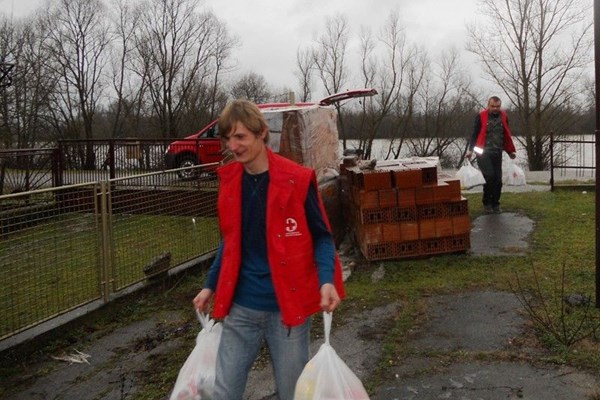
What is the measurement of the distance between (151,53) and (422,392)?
42364 millimetres

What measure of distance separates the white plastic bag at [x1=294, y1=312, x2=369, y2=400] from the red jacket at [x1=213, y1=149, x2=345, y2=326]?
208 millimetres

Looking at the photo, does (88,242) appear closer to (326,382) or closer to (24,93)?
(326,382)

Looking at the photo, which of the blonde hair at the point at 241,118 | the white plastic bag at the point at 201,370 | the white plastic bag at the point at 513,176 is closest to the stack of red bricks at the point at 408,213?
the white plastic bag at the point at 201,370

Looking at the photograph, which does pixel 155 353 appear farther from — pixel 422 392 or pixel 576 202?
pixel 576 202

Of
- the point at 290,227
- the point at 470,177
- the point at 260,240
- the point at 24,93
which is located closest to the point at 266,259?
the point at 260,240

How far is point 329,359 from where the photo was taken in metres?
2.53

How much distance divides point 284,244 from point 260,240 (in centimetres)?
14

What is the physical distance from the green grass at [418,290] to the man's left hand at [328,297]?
5.26 feet

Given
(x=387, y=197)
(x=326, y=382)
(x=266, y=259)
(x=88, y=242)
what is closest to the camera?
(x=326, y=382)

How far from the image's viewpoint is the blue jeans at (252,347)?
2.63 m

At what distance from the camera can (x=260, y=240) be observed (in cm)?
261

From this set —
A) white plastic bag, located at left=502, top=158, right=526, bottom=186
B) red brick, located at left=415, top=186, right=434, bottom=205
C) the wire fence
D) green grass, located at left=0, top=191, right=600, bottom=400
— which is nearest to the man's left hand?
green grass, located at left=0, top=191, right=600, bottom=400

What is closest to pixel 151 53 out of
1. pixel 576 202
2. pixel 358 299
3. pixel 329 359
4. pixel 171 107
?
pixel 171 107

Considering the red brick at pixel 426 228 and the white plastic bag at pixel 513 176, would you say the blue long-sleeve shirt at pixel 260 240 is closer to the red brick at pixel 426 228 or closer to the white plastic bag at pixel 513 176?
the red brick at pixel 426 228
